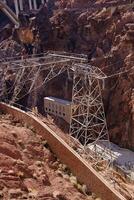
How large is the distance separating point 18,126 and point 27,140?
10.6ft

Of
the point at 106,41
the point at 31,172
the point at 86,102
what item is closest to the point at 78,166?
the point at 31,172

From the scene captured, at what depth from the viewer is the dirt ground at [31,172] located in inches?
618

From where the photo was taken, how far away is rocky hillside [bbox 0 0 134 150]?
44.8 m

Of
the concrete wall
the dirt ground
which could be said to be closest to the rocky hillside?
the concrete wall

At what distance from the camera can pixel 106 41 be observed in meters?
49.1

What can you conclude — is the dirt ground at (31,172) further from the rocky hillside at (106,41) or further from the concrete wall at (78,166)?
the rocky hillside at (106,41)

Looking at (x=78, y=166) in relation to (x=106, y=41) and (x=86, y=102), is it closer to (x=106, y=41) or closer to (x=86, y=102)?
(x=86, y=102)

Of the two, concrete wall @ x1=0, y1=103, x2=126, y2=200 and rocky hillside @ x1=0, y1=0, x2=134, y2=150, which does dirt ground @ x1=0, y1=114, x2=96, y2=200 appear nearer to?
concrete wall @ x1=0, y1=103, x2=126, y2=200

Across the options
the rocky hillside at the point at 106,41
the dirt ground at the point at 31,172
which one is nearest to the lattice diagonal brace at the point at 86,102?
the rocky hillside at the point at 106,41

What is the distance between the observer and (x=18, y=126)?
24266mm

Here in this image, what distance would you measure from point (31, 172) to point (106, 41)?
33.1m

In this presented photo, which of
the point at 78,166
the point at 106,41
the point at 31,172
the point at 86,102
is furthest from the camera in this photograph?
the point at 106,41

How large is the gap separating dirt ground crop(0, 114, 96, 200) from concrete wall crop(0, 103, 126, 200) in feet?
0.86

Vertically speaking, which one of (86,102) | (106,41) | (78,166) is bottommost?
(78,166)
